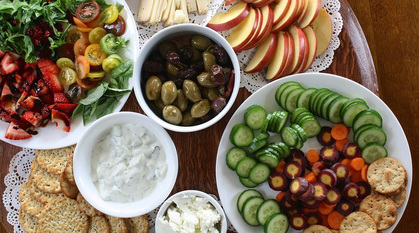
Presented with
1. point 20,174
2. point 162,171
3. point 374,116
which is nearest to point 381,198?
point 374,116

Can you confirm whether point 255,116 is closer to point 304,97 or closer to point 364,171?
point 304,97

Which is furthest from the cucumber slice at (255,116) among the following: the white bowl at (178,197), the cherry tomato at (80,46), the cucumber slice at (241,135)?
the cherry tomato at (80,46)

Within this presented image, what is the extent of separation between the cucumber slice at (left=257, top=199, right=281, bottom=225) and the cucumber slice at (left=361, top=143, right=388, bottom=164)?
435 mm

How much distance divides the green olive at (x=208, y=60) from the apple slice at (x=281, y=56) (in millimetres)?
324

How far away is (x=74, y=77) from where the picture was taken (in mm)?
1853

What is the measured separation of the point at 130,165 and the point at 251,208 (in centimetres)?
55

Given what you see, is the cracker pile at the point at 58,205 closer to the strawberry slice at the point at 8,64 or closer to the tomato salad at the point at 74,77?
the tomato salad at the point at 74,77

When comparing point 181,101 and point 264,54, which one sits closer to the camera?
point 181,101

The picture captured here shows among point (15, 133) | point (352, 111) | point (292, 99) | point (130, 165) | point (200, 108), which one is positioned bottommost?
point (15, 133)

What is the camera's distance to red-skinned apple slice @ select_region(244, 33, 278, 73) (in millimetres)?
1857

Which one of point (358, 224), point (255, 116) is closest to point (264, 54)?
point (255, 116)

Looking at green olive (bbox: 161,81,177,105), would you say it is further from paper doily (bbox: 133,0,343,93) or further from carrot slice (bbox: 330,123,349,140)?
carrot slice (bbox: 330,123,349,140)

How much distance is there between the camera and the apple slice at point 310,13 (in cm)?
182

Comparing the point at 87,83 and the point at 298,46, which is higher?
the point at 298,46
